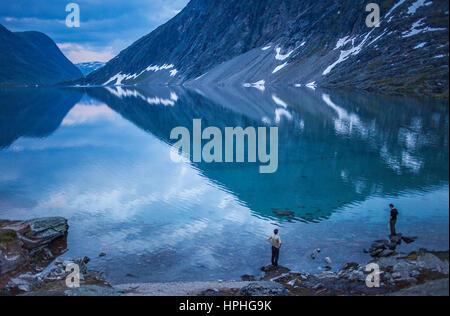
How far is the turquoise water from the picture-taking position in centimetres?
2289

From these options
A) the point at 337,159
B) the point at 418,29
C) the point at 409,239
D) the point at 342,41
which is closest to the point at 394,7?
the point at 342,41

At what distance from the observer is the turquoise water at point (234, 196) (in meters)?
22.9

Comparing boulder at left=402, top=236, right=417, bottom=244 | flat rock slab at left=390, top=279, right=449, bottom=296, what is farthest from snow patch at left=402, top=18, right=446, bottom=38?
flat rock slab at left=390, top=279, right=449, bottom=296

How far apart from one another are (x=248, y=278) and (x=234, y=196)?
47.8ft

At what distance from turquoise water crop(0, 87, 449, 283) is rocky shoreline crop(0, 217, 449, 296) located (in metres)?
1.12

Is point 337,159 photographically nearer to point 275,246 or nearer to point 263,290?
point 275,246

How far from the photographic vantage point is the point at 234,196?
113 feet

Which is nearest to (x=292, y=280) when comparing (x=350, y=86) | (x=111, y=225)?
(x=111, y=225)

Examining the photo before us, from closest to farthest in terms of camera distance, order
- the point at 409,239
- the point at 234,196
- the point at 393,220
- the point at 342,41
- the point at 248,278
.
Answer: the point at 248,278
the point at 409,239
the point at 393,220
the point at 234,196
the point at 342,41

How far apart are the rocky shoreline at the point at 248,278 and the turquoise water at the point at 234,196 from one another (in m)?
1.12

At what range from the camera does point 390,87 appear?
116m

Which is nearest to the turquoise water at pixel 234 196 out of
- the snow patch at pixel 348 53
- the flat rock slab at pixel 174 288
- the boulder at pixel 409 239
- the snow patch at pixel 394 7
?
the boulder at pixel 409 239

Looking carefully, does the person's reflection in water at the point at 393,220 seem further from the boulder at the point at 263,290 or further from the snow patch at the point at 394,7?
the snow patch at the point at 394,7

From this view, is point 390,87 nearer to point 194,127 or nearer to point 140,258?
point 194,127
